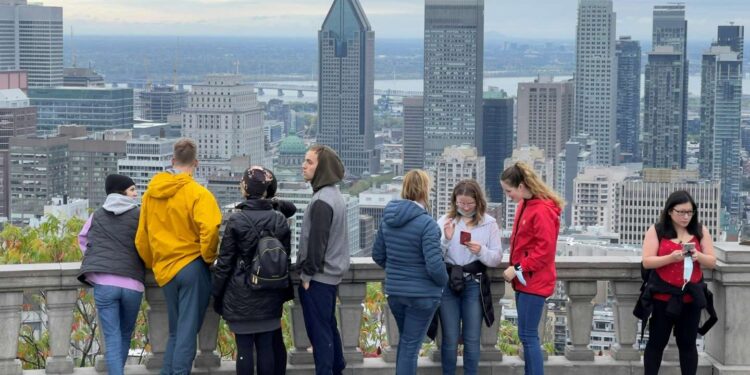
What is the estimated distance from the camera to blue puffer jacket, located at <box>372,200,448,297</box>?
7.49 metres

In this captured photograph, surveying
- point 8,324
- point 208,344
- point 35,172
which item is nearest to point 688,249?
point 208,344

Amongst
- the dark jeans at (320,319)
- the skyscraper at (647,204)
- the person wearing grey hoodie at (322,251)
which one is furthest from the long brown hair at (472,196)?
the skyscraper at (647,204)

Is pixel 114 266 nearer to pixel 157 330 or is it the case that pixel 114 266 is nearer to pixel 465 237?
pixel 157 330

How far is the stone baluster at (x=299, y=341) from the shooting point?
25.8 feet

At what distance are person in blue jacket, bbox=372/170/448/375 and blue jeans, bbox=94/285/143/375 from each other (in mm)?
1382

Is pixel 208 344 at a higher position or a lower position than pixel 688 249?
lower

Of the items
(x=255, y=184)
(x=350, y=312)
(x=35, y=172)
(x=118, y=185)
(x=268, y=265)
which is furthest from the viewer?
(x=35, y=172)

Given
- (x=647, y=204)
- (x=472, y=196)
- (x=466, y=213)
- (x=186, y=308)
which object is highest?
(x=472, y=196)

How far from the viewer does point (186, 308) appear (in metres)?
7.47

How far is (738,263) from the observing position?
796 centimetres

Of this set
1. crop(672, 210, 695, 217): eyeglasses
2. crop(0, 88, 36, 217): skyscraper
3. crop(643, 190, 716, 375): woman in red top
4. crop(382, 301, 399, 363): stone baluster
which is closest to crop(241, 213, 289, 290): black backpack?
crop(382, 301, 399, 363): stone baluster

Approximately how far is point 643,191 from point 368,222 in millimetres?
32662

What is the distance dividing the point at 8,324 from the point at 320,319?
1.72m

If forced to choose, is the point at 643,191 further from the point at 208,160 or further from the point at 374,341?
the point at 374,341
